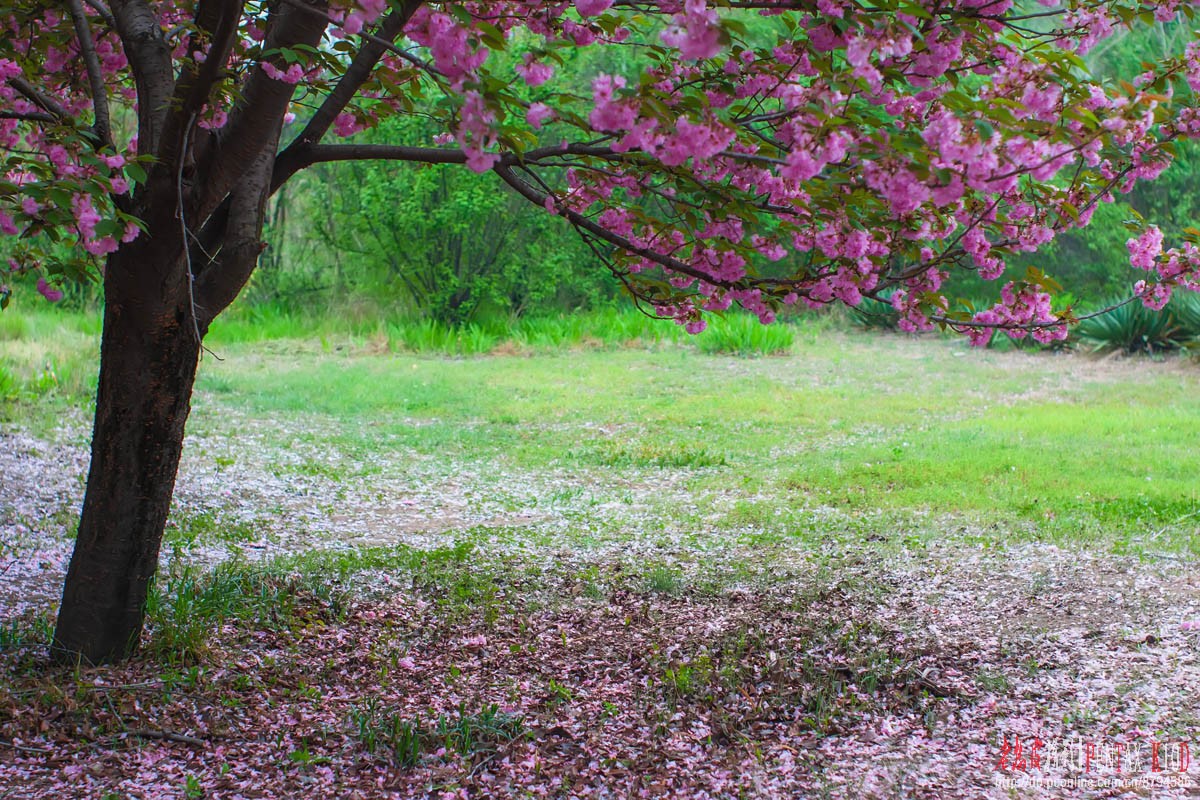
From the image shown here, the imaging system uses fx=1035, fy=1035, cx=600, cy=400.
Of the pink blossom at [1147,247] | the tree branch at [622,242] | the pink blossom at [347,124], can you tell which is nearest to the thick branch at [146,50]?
the pink blossom at [347,124]

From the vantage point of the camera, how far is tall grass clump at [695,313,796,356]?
1232 centimetres

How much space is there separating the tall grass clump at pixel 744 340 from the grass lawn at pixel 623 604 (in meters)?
4.07

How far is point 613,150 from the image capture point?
3119 mm

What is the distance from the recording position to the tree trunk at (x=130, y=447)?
9.51 ft

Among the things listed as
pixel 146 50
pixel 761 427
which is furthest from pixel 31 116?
pixel 761 427

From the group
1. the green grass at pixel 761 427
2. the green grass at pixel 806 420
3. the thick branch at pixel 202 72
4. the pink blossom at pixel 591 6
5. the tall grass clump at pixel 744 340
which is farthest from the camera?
the tall grass clump at pixel 744 340

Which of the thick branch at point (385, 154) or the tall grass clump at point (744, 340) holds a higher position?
the thick branch at point (385, 154)

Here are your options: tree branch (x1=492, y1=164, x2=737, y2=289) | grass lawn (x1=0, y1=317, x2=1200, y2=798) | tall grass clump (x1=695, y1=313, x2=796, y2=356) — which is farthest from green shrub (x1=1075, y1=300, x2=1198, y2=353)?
tree branch (x1=492, y1=164, x2=737, y2=289)

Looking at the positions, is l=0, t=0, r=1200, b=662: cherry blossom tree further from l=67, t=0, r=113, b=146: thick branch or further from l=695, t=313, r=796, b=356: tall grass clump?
l=695, t=313, r=796, b=356: tall grass clump

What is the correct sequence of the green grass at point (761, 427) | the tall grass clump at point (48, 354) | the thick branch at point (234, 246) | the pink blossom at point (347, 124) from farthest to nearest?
the tall grass clump at point (48, 354), the green grass at point (761, 427), the pink blossom at point (347, 124), the thick branch at point (234, 246)

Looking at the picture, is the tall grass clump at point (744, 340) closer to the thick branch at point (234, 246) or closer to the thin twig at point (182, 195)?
the thick branch at point (234, 246)

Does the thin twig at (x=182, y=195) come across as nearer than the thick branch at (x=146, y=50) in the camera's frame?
Yes

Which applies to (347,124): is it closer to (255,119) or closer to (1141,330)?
(255,119)

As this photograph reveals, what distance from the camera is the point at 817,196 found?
263 centimetres
